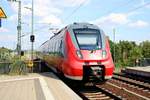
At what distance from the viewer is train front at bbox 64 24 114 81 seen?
1698 cm

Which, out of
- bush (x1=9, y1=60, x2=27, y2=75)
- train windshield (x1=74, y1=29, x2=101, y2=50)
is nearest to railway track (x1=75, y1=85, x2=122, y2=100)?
train windshield (x1=74, y1=29, x2=101, y2=50)

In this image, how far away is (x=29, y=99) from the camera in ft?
40.7

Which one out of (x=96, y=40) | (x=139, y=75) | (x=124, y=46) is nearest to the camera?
(x=96, y=40)

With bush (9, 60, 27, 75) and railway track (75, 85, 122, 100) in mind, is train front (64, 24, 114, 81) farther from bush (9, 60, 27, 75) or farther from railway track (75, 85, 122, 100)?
bush (9, 60, 27, 75)

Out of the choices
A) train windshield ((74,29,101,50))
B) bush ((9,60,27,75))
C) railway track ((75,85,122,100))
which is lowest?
railway track ((75,85,122,100))

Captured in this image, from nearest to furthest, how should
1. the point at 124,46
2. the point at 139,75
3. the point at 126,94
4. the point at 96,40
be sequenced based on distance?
1. the point at 126,94
2. the point at 96,40
3. the point at 139,75
4. the point at 124,46

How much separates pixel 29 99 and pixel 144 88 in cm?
789

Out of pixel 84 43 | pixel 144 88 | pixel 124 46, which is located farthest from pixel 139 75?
pixel 124 46

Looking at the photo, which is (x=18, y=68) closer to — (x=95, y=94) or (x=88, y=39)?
(x=88, y=39)

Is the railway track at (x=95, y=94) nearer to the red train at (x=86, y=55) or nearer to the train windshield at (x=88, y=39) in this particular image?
the red train at (x=86, y=55)

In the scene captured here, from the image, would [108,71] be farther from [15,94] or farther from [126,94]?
[15,94]

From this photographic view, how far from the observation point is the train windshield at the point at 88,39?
17.5m

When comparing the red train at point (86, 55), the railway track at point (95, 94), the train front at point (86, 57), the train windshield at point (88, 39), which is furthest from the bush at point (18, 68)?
the train windshield at point (88, 39)

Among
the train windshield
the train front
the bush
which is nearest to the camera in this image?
the train front
